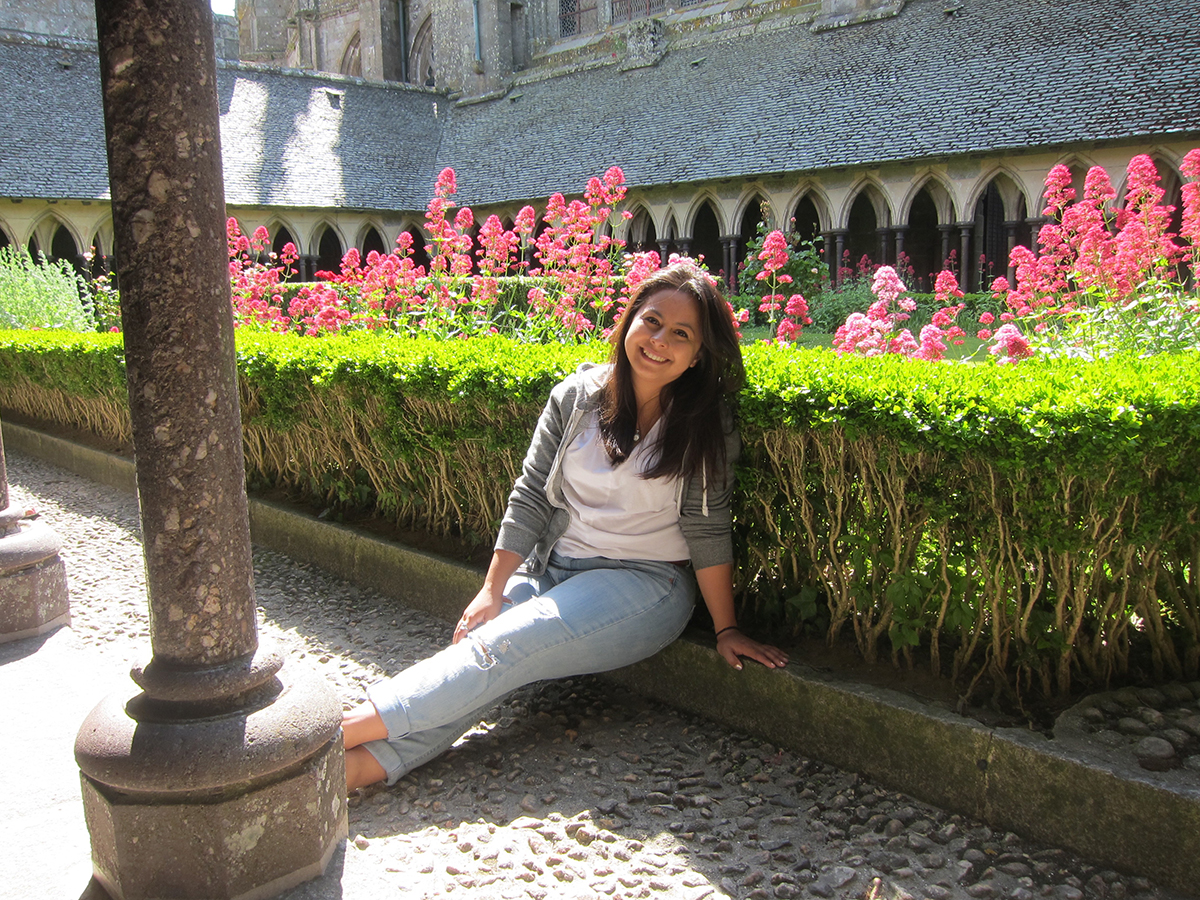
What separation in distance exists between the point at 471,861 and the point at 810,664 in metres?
1.07

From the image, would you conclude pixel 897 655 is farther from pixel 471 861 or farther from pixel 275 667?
pixel 275 667

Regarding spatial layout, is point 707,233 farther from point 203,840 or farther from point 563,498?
point 203,840

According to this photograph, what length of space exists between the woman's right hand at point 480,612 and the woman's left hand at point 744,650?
64 centimetres

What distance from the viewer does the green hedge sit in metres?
2.19

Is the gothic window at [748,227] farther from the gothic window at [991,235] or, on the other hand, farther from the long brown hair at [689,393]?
the long brown hair at [689,393]

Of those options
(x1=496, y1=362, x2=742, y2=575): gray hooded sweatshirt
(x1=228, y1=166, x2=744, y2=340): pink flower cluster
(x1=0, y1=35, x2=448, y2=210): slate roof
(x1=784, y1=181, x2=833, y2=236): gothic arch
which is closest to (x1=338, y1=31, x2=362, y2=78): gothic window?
(x1=0, y1=35, x2=448, y2=210): slate roof

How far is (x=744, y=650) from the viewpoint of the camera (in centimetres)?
268

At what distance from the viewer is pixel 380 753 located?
2.46 meters

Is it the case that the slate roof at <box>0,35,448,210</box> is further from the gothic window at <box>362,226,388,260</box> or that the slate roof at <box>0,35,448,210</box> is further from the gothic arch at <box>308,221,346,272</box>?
the gothic window at <box>362,226,388,260</box>

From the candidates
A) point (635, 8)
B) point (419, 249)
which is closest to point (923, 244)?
point (635, 8)


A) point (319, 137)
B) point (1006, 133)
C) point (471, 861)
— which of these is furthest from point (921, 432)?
point (319, 137)

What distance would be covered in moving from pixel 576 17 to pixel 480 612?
91.1 feet

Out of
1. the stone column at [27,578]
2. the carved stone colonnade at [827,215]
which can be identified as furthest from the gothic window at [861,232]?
the stone column at [27,578]

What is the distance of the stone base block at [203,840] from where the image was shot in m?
1.94
